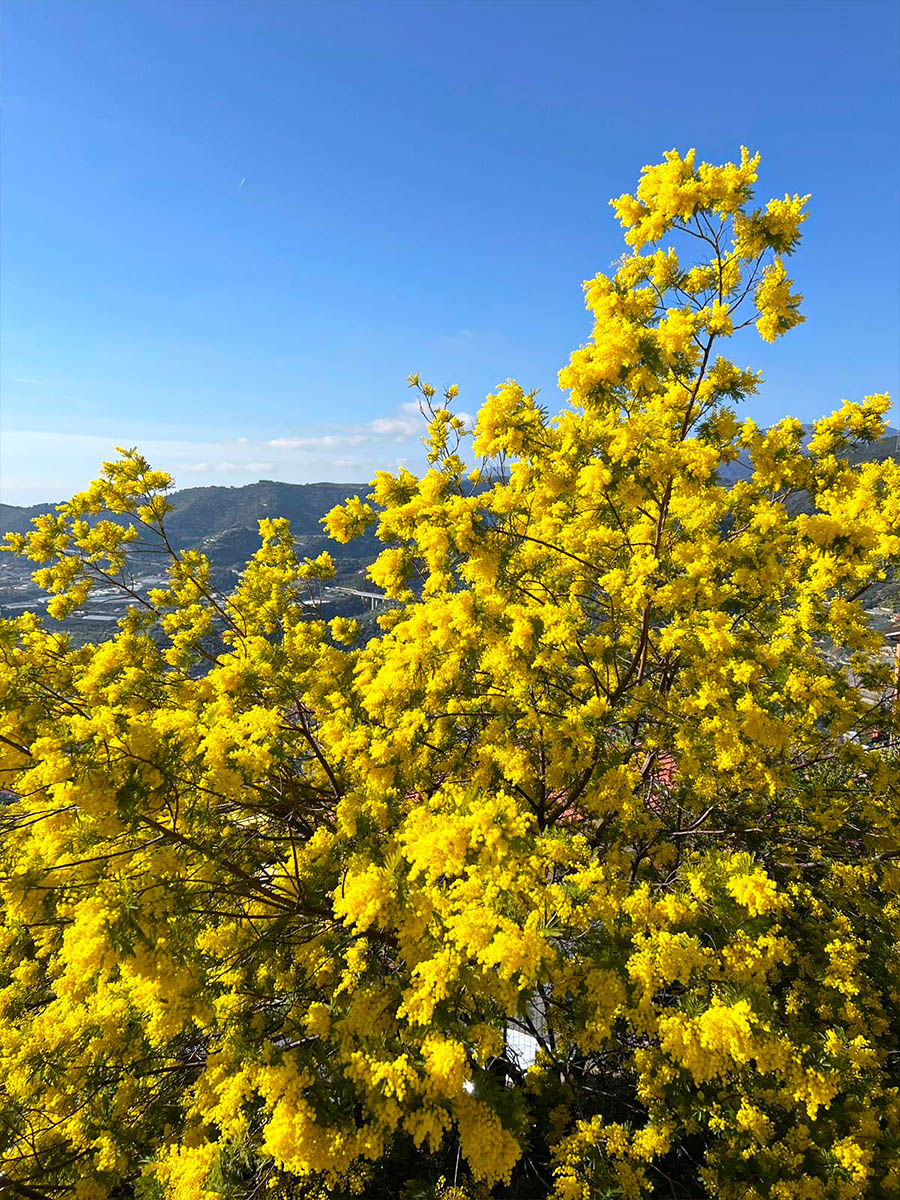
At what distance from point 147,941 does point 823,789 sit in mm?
8033

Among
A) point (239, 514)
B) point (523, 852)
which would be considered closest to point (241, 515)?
point (239, 514)

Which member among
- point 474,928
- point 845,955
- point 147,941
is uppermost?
point 474,928

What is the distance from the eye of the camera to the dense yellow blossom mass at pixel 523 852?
398 cm

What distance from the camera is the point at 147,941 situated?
12.8 ft

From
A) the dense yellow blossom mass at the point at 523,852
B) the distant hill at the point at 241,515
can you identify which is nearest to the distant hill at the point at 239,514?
the distant hill at the point at 241,515

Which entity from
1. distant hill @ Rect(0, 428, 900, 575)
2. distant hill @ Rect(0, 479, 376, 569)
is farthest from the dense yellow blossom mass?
distant hill @ Rect(0, 479, 376, 569)

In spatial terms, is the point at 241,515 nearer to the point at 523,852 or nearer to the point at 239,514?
the point at 239,514

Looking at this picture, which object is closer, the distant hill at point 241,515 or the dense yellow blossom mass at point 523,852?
the dense yellow blossom mass at point 523,852

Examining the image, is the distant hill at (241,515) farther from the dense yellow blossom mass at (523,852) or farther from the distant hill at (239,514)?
the dense yellow blossom mass at (523,852)

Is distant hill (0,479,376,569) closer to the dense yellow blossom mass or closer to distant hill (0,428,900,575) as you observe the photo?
distant hill (0,428,900,575)

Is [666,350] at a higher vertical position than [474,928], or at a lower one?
higher

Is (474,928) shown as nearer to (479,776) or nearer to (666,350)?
(479,776)

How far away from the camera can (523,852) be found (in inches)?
153

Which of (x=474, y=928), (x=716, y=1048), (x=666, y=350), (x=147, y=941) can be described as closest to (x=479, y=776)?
(x=474, y=928)
